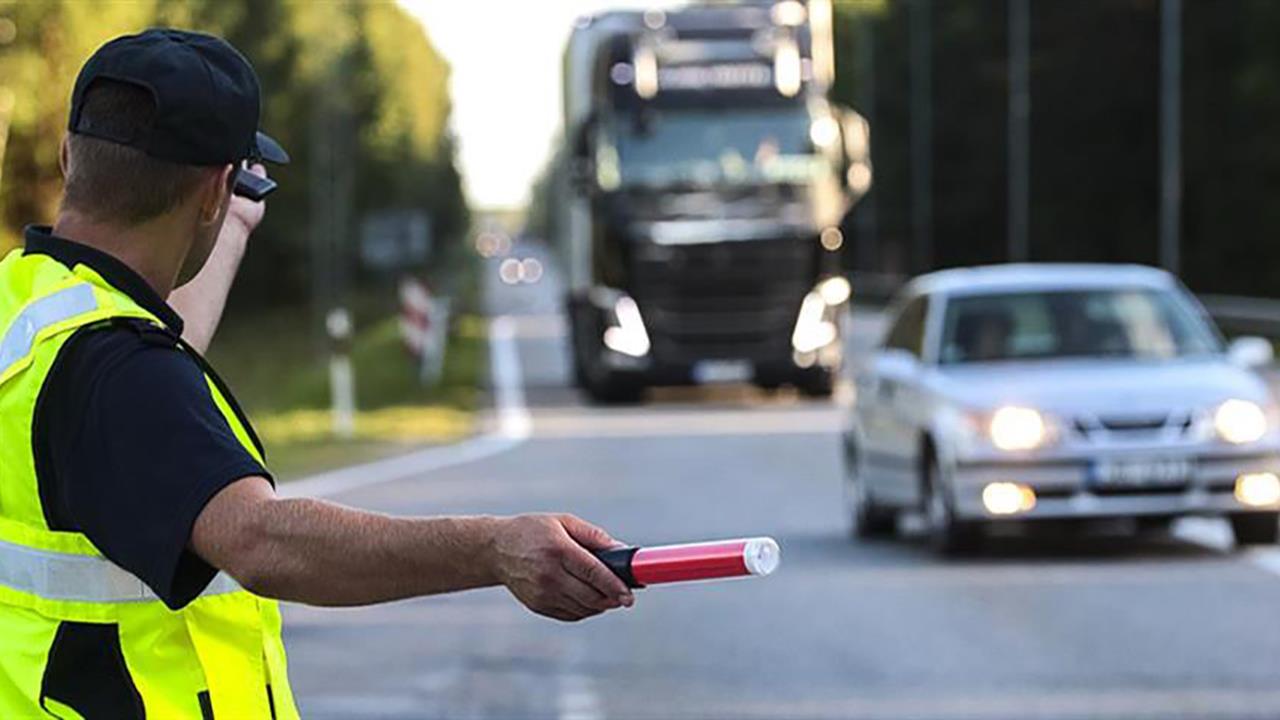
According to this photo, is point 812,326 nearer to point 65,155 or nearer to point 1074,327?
point 1074,327

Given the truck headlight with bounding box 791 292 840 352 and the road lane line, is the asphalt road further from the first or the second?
the truck headlight with bounding box 791 292 840 352

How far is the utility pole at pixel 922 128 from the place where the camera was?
84.7 m

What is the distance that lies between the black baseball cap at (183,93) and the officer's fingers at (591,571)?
1.95 ft

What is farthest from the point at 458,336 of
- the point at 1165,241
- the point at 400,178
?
the point at 400,178

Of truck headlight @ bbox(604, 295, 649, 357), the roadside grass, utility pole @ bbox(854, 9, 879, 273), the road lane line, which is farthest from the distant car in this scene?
utility pole @ bbox(854, 9, 879, 273)

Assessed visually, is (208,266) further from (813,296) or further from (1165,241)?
(1165,241)

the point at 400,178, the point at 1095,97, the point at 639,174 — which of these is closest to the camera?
the point at 639,174

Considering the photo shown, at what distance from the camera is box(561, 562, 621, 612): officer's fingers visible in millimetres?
2947

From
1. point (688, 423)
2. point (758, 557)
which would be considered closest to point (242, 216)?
point (758, 557)

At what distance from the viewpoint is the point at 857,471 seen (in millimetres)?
17203

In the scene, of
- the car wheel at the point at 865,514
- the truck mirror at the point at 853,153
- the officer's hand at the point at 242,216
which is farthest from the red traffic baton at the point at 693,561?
the truck mirror at the point at 853,153

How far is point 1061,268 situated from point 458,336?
154 feet

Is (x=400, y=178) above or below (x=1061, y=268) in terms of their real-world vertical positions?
below

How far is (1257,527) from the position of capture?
49.4 feet
